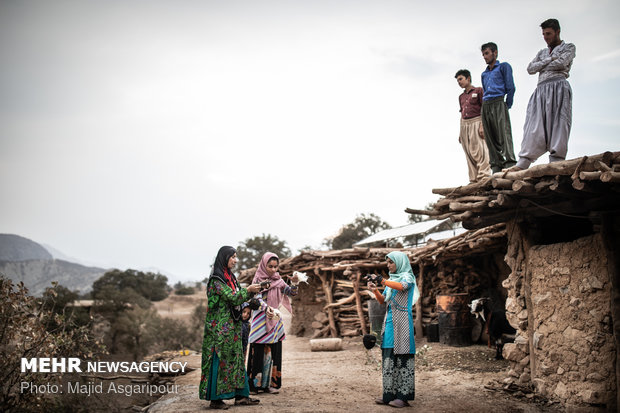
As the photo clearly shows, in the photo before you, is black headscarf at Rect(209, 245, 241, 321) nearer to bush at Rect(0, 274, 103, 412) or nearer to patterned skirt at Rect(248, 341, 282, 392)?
patterned skirt at Rect(248, 341, 282, 392)

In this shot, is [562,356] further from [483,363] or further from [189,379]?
[189,379]

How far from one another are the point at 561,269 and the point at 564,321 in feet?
1.93

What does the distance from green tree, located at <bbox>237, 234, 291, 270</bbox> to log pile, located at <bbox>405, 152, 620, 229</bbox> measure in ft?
85.5

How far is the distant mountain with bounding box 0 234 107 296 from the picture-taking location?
207 feet

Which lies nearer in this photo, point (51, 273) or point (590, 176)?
point (590, 176)

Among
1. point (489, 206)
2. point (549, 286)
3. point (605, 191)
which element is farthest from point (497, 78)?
point (549, 286)

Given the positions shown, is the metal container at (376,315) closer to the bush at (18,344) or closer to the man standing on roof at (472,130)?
the man standing on roof at (472,130)

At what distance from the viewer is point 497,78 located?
6.33 meters

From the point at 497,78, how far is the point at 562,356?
3.70 meters

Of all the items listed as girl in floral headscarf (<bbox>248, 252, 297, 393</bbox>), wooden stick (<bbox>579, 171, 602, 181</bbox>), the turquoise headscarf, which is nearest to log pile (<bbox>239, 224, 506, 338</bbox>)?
the turquoise headscarf

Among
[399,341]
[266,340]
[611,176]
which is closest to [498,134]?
[611,176]

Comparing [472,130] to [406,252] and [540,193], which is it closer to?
[540,193]

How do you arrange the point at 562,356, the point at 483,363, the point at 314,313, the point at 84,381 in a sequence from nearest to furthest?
the point at 562,356
the point at 483,363
the point at 84,381
the point at 314,313

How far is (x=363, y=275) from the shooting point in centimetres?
1227
